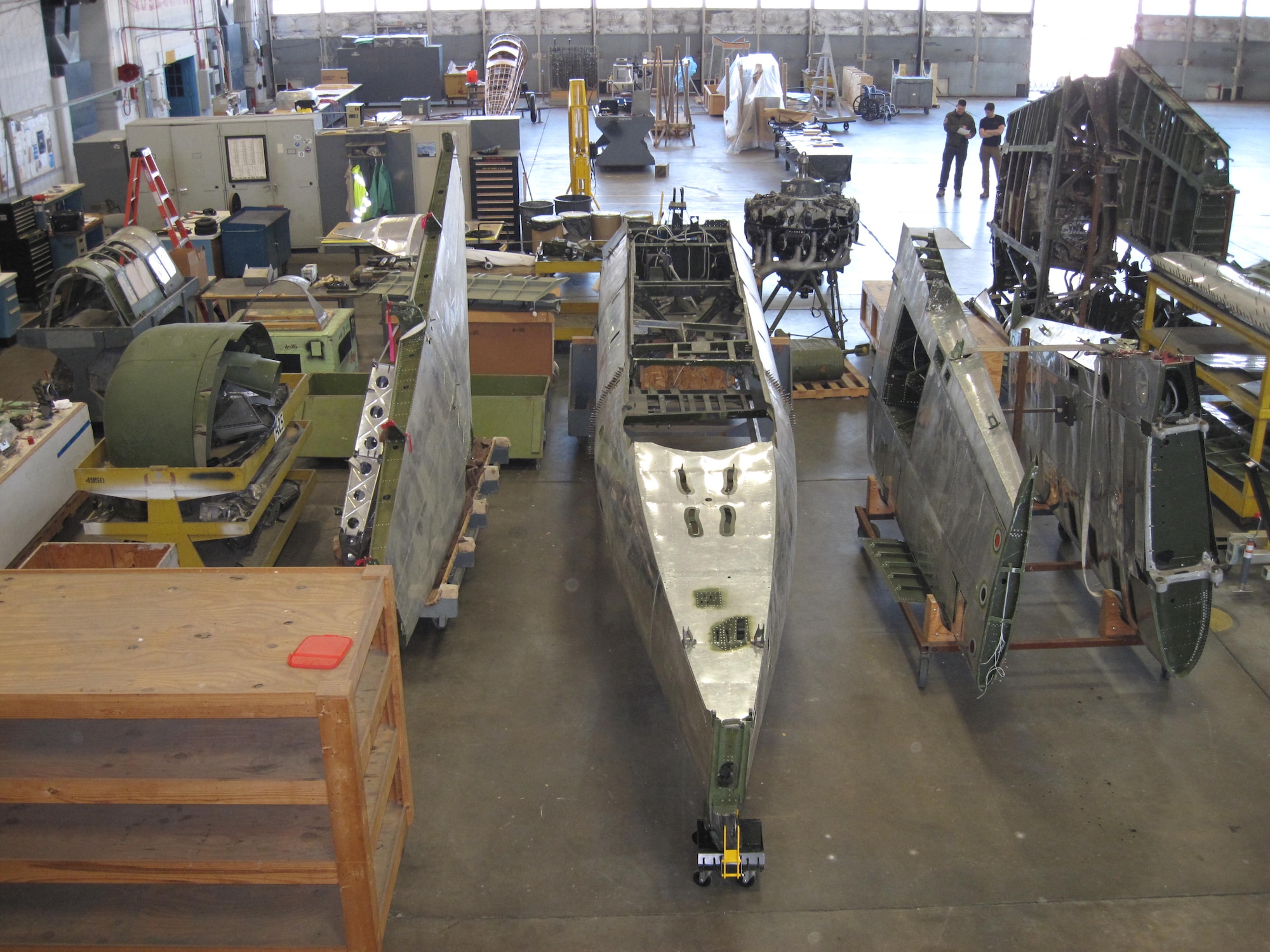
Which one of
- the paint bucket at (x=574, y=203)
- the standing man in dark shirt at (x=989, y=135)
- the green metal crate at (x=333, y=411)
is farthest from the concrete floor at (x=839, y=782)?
the standing man in dark shirt at (x=989, y=135)

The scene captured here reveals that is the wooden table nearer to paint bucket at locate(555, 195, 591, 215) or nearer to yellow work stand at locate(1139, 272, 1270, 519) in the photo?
paint bucket at locate(555, 195, 591, 215)

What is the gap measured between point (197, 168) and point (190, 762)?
1390 cm

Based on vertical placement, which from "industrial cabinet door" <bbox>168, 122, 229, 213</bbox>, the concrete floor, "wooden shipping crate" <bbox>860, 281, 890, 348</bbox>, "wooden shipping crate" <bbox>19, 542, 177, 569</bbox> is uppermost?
"industrial cabinet door" <bbox>168, 122, 229, 213</bbox>

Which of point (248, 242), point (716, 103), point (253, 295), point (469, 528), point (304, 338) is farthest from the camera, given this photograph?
point (716, 103)

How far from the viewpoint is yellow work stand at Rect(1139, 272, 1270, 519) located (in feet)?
27.5

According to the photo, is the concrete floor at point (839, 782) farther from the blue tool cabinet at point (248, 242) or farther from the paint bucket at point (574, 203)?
the paint bucket at point (574, 203)

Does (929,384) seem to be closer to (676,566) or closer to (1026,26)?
(676,566)

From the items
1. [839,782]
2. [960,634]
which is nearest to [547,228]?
[960,634]

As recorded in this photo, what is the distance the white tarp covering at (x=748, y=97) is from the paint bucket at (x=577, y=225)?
1202cm

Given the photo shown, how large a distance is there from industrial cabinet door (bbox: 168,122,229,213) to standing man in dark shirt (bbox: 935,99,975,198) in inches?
461

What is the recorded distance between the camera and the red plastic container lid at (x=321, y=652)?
11.8 ft

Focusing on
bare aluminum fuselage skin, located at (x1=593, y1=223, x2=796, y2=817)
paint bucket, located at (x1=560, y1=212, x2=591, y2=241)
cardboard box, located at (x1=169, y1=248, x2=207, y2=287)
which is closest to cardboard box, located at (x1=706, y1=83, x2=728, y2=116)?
paint bucket, located at (x1=560, y1=212, x2=591, y2=241)

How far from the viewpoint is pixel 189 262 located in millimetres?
12570

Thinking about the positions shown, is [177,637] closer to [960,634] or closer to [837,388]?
[960,634]
